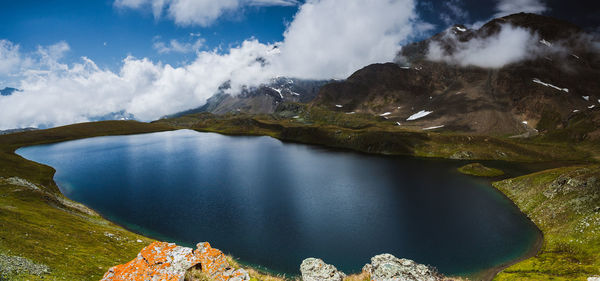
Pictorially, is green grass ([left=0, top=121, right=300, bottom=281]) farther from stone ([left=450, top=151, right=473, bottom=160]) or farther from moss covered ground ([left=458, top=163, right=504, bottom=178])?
stone ([left=450, top=151, right=473, bottom=160])

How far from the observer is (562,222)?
5566cm

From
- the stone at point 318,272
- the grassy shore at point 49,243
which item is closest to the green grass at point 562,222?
the stone at point 318,272

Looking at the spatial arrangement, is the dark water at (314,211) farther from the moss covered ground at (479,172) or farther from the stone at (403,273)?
the stone at (403,273)

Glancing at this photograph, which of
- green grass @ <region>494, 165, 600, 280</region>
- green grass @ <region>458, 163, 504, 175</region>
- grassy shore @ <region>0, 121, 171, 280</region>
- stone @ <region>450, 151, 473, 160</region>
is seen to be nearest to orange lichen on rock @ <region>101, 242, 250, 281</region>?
grassy shore @ <region>0, 121, 171, 280</region>

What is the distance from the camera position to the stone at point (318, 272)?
20.4 meters

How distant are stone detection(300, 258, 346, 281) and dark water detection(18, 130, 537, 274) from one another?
74.7 feet

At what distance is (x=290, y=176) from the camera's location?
353ft

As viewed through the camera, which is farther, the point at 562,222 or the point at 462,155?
the point at 462,155

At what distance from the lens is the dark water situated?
49.2 metres

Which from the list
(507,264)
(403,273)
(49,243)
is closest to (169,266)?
(403,273)

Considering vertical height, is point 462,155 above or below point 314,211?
below

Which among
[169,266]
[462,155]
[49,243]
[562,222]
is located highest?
[169,266]

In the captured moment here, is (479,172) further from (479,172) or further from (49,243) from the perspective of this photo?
(49,243)

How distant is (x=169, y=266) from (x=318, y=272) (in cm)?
1129
